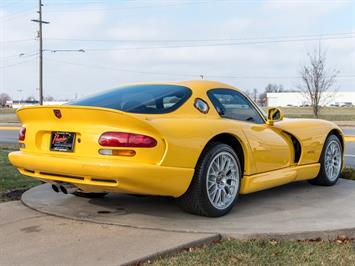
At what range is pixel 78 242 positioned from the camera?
3.76m

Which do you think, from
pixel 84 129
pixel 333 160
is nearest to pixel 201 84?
pixel 84 129

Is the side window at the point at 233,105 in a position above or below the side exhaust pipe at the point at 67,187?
above

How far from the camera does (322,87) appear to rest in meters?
30.8

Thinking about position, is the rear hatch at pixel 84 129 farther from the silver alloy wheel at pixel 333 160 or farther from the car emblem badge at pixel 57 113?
the silver alloy wheel at pixel 333 160

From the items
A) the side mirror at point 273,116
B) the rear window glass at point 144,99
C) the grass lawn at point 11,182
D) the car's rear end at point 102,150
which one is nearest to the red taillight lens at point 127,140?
the car's rear end at point 102,150

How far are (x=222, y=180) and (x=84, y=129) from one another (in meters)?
1.44

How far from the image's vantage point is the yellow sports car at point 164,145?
397 centimetres

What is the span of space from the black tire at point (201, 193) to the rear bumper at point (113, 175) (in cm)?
13

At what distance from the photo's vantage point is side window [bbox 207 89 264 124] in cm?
496

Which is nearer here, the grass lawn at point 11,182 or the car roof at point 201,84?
the car roof at point 201,84

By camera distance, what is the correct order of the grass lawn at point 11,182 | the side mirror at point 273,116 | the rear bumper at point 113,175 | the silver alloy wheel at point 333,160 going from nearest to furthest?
1. the rear bumper at point 113,175
2. the side mirror at point 273,116
3. the grass lawn at point 11,182
4. the silver alloy wheel at point 333,160

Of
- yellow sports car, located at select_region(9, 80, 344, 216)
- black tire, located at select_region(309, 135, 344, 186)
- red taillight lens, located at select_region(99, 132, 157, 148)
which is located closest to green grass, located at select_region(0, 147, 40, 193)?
yellow sports car, located at select_region(9, 80, 344, 216)

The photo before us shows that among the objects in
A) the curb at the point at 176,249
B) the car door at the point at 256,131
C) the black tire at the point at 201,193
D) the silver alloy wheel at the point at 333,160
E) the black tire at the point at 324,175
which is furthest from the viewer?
the silver alloy wheel at the point at 333,160

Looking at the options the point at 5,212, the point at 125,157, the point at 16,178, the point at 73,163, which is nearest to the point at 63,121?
the point at 73,163
